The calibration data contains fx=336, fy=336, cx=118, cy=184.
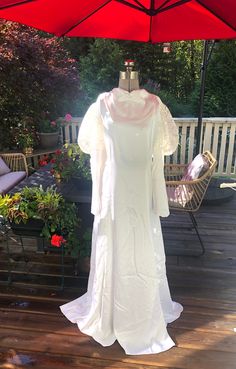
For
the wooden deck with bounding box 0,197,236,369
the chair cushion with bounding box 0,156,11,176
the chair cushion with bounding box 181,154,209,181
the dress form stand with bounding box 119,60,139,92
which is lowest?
the wooden deck with bounding box 0,197,236,369

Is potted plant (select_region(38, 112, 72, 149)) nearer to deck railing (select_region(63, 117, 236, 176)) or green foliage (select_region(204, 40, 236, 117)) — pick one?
deck railing (select_region(63, 117, 236, 176))

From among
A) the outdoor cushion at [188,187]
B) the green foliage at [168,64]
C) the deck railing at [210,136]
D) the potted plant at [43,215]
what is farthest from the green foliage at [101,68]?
the potted plant at [43,215]

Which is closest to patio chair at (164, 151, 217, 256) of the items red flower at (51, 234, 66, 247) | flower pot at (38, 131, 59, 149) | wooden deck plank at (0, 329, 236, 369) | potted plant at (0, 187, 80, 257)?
potted plant at (0, 187, 80, 257)

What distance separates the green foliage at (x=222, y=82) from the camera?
19.3 ft

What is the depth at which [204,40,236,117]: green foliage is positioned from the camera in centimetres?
588

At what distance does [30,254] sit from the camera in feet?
9.31

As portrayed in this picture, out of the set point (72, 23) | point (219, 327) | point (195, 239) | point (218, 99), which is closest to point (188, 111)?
point (218, 99)

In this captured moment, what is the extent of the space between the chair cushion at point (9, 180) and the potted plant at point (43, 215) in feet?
3.27

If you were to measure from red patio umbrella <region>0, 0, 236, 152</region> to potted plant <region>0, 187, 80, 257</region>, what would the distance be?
109 centimetres

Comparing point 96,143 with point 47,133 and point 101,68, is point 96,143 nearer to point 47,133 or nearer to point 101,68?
point 47,133

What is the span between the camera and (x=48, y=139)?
475 cm

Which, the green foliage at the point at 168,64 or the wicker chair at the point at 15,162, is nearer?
the wicker chair at the point at 15,162

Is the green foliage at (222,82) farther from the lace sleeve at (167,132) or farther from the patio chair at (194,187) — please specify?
the lace sleeve at (167,132)

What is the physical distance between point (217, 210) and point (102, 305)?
2.34 metres
